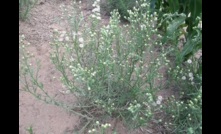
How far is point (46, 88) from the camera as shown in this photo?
2443mm

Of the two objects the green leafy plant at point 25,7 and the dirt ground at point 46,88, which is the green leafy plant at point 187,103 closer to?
the dirt ground at point 46,88

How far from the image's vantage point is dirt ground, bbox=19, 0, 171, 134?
219 cm

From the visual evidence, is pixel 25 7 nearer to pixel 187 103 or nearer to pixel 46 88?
pixel 46 88

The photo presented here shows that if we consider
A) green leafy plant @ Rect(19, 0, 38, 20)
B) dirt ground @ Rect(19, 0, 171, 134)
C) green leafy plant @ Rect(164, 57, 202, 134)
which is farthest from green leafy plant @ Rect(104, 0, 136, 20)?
green leafy plant @ Rect(164, 57, 202, 134)

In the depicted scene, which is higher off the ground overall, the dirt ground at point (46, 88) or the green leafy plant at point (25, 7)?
the green leafy plant at point (25, 7)

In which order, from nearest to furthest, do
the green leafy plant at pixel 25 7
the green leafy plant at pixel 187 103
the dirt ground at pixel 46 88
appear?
the green leafy plant at pixel 187 103 < the dirt ground at pixel 46 88 < the green leafy plant at pixel 25 7

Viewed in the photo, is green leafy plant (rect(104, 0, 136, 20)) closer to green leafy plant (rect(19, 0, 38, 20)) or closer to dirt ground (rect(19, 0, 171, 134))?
dirt ground (rect(19, 0, 171, 134))

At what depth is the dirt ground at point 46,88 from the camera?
2.19 meters

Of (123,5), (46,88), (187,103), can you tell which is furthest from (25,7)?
(187,103)

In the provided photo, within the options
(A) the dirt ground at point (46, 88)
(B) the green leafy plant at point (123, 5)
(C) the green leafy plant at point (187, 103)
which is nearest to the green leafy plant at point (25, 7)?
(A) the dirt ground at point (46, 88)

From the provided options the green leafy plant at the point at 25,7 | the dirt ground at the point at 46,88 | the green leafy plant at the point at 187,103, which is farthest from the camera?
the green leafy plant at the point at 25,7

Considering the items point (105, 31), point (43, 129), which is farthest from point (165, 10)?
point (43, 129)

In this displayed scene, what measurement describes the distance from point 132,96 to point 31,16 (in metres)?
1.55
